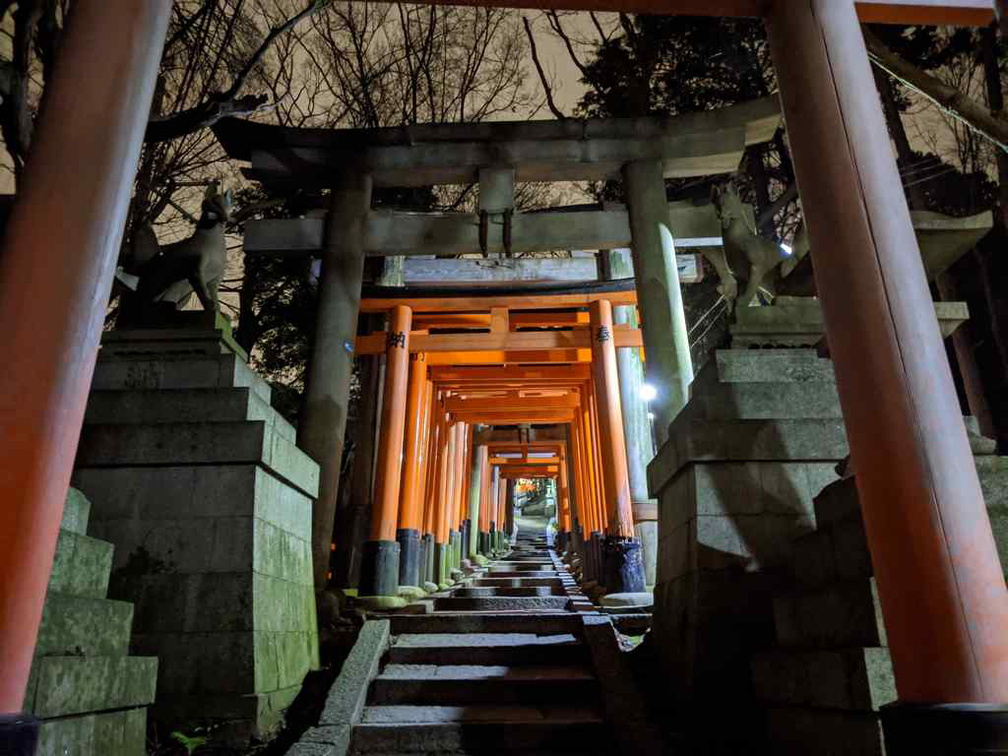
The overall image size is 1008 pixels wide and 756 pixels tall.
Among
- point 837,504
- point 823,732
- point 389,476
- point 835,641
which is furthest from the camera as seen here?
point 389,476

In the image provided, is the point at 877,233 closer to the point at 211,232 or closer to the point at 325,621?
the point at 211,232

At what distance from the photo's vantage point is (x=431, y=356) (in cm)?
1272

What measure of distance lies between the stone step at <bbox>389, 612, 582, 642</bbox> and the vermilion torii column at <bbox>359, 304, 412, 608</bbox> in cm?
286

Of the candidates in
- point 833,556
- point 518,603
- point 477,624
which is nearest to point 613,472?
point 518,603

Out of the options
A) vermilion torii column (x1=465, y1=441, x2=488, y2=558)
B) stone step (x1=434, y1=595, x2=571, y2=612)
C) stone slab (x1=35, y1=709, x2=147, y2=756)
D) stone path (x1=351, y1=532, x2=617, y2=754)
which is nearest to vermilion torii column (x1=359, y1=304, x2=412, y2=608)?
stone step (x1=434, y1=595, x2=571, y2=612)

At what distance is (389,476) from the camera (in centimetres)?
956

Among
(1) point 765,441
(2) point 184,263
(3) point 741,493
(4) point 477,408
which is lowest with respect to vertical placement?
(3) point 741,493

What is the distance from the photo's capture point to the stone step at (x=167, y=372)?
479 cm

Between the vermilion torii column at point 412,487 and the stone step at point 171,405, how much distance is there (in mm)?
6290

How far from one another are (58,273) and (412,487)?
8362 mm

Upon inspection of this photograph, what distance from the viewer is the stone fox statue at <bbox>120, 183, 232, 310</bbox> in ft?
16.5

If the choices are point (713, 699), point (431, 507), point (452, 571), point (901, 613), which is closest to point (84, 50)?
point (901, 613)

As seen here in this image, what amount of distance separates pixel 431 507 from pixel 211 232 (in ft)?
33.9

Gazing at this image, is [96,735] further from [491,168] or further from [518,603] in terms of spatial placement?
[491,168]
